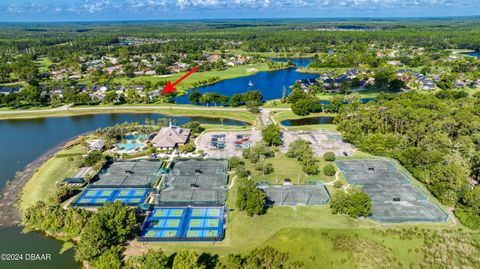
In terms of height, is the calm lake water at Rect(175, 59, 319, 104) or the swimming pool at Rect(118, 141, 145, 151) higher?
the calm lake water at Rect(175, 59, 319, 104)

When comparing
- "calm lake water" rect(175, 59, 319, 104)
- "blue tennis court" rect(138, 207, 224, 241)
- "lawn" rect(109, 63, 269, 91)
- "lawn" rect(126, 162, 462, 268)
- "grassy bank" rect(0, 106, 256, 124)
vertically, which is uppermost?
"lawn" rect(109, 63, 269, 91)

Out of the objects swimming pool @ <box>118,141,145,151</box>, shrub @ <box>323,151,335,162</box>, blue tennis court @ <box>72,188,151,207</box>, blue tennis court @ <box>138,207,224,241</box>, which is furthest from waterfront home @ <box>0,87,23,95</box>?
shrub @ <box>323,151,335,162</box>

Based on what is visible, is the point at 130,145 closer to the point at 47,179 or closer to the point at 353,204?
the point at 47,179

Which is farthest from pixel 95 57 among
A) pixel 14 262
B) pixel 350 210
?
pixel 350 210

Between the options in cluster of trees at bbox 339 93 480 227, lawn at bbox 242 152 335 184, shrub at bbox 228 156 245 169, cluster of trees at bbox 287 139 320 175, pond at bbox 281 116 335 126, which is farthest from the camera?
pond at bbox 281 116 335 126

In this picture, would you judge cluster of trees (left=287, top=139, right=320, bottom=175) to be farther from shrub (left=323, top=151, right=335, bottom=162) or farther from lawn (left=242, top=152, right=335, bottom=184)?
shrub (left=323, top=151, right=335, bottom=162)

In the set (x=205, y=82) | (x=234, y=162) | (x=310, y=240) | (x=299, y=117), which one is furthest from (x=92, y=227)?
(x=205, y=82)

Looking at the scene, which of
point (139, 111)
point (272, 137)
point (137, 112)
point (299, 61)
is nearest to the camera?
point (272, 137)
